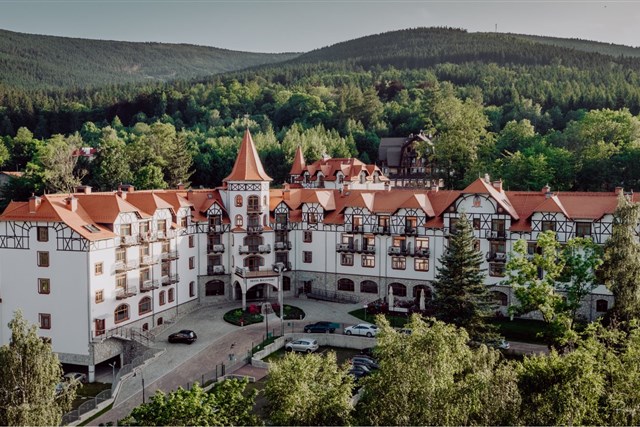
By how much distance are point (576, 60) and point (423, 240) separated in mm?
130469

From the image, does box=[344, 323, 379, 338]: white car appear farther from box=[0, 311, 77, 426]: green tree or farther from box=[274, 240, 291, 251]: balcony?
box=[0, 311, 77, 426]: green tree

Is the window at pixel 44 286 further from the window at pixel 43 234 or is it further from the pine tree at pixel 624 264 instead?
the pine tree at pixel 624 264

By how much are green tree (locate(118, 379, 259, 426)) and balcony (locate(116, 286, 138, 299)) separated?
2605cm

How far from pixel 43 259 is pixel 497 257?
34.4 metres

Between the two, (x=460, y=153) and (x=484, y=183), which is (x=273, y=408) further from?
(x=460, y=153)

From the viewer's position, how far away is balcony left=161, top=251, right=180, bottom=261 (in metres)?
50.7

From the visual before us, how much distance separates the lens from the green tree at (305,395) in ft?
→ 71.1

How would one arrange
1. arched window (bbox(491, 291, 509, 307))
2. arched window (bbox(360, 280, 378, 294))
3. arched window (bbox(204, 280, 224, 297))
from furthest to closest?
arched window (bbox(204, 280, 224, 297))
arched window (bbox(360, 280, 378, 294))
arched window (bbox(491, 291, 509, 307))

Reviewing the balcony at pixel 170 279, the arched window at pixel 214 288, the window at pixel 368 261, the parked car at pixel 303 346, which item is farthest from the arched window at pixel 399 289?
the balcony at pixel 170 279

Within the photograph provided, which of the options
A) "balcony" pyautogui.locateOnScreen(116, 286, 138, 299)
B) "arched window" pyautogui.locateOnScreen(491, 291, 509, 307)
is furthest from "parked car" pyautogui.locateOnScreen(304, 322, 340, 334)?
"arched window" pyautogui.locateOnScreen(491, 291, 509, 307)

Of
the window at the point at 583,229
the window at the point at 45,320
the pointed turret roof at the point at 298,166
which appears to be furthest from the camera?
the pointed turret roof at the point at 298,166

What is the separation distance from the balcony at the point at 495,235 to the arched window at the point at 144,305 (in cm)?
2738

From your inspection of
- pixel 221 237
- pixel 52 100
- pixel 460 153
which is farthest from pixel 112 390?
pixel 52 100

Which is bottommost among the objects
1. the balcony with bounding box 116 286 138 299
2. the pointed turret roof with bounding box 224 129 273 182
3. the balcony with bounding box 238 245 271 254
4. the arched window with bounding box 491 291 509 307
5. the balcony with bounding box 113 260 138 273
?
the arched window with bounding box 491 291 509 307
